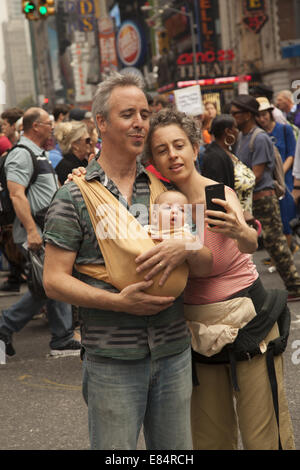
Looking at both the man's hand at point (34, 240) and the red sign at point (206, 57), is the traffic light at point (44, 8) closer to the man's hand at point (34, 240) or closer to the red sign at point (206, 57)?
the man's hand at point (34, 240)

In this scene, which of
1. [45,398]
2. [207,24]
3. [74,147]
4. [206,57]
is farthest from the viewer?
[207,24]

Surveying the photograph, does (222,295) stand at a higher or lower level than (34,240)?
higher

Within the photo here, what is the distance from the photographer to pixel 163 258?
268 centimetres

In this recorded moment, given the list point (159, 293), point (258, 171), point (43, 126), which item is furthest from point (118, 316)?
point (258, 171)

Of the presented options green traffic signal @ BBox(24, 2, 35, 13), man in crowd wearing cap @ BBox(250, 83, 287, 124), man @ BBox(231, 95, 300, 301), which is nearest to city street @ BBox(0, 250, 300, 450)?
man @ BBox(231, 95, 300, 301)

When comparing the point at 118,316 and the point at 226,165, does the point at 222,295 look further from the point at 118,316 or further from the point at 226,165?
the point at 226,165

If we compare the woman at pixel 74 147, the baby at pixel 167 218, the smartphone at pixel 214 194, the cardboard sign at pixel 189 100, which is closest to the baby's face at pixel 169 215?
the baby at pixel 167 218

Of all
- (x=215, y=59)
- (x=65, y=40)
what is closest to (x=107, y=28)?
(x=215, y=59)

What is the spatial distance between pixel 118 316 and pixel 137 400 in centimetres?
34

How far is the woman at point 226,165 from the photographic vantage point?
19.8 ft

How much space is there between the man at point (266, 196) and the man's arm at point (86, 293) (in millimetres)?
5257

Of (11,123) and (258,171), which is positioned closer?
(258,171)
